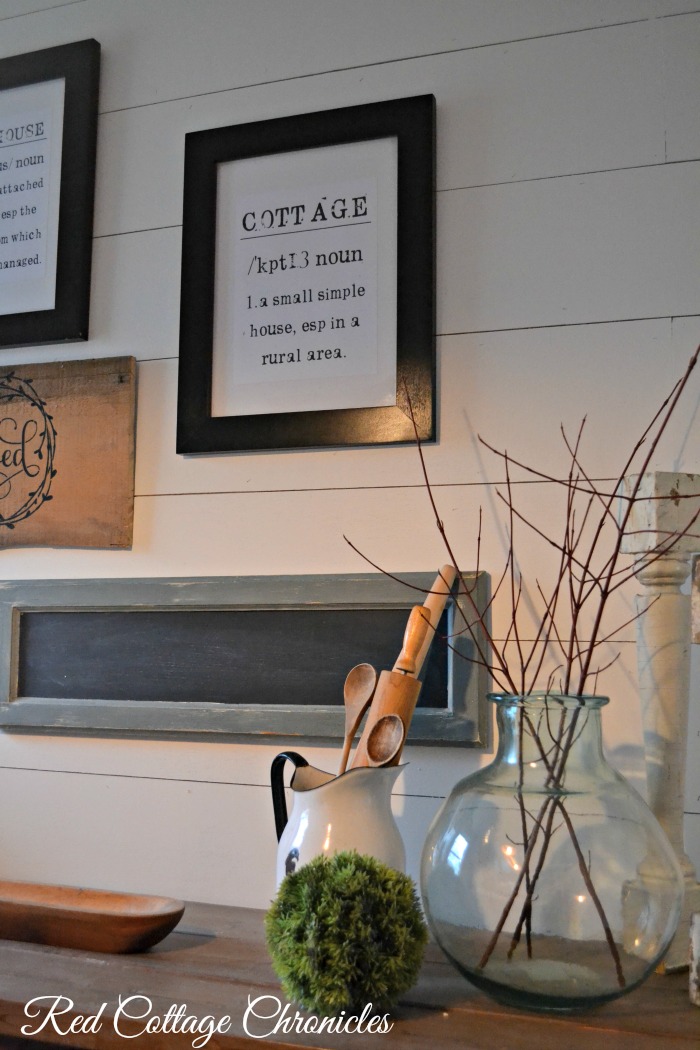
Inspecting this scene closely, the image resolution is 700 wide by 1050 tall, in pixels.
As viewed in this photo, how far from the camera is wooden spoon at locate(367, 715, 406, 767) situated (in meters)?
0.89

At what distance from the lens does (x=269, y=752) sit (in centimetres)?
111

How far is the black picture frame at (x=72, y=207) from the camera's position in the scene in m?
1.27

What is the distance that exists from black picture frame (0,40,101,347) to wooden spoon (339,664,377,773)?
24.2 inches

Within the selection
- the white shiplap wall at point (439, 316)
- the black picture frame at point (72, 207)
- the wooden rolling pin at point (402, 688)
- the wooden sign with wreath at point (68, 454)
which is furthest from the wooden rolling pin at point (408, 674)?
the black picture frame at point (72, 207)

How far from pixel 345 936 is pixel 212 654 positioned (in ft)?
1.60

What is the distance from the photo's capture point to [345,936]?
0.72m

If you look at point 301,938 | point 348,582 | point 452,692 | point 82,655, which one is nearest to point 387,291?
point 348,582

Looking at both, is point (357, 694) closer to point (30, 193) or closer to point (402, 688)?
point (402, 688)

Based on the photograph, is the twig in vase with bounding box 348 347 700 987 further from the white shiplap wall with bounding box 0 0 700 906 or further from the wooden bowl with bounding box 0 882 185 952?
the wooden bowl with bounding box 0 882 185 952

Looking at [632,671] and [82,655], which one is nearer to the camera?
[632,671]

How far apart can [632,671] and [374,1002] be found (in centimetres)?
45

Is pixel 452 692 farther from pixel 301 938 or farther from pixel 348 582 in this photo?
pixel 301 938

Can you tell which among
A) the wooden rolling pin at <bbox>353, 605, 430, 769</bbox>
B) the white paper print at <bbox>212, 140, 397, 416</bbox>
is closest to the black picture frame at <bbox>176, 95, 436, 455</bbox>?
the white paper print at <bbox>212, 140, 397, 416</bbox>

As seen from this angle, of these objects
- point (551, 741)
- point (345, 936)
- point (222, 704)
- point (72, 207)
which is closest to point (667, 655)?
point (551, 741)
